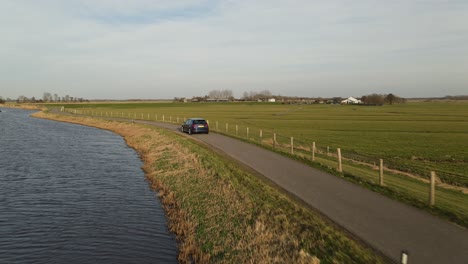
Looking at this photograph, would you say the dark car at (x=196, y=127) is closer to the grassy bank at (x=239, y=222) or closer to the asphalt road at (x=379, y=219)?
the grassy bank at (x=239, y=222)

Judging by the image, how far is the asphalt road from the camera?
9.05 metres

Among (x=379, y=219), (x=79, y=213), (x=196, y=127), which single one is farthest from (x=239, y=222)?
(x=196, y=127)

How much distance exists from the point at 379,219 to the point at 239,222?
4251 millimetres

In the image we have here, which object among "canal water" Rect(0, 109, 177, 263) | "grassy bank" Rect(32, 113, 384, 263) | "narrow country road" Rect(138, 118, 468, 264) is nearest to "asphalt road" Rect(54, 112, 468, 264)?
"narrow country road" Rect(138, 118, 468, 264)

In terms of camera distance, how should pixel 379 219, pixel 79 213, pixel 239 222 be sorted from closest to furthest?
pixel 379 219
pixel 239 222
pixel 79 213

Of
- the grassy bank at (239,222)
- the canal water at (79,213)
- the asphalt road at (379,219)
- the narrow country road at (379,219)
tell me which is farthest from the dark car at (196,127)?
the asphalt road at (379,219)

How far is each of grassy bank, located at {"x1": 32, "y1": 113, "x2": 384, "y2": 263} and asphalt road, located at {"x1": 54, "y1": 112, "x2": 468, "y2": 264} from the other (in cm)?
63

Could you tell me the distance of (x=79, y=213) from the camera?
611 inches

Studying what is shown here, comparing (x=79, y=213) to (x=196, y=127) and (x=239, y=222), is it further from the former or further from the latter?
(x=196, y=127)

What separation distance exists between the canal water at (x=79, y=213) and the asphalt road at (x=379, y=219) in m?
5.35

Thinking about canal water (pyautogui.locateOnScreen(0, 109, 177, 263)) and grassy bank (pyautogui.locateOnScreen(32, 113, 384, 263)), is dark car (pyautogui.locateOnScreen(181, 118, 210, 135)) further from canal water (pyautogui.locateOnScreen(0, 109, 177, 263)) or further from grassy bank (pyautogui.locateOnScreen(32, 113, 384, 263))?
grassy bank (pyautogui.locateOnScreen(32, 113, 384, 263))

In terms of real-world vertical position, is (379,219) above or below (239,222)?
above

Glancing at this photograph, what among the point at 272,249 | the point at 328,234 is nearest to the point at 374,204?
the point at 328,234

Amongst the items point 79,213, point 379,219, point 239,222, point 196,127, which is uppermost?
point 196,127
